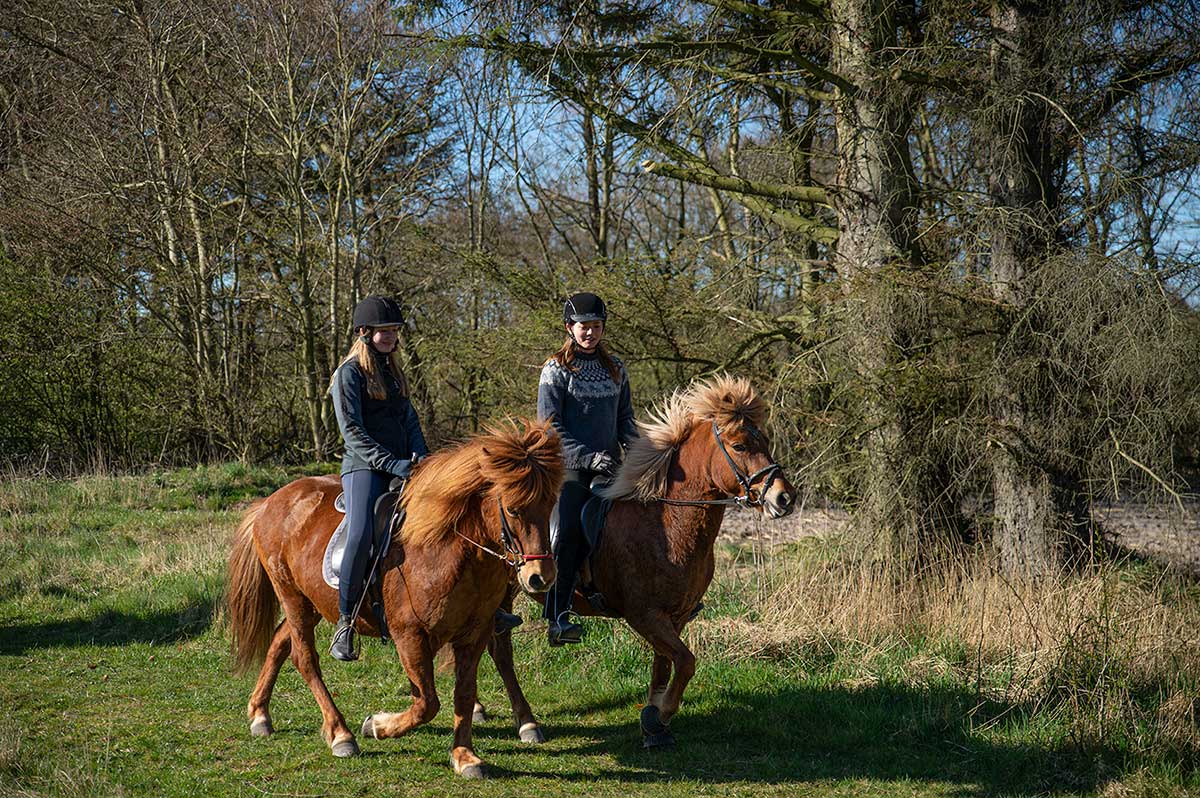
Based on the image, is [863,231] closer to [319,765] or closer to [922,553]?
[922,553]

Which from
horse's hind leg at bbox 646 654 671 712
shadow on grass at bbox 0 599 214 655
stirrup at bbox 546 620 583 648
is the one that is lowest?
shadow on grass at bbox 0 599 214 655

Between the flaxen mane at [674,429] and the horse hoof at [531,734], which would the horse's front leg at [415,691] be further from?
the flaxen mane at [674,429]

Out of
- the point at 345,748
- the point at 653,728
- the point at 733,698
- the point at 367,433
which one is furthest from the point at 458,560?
the point at 733,698

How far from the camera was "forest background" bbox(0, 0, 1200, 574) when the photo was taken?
25.0ft

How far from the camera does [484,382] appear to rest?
1375cm

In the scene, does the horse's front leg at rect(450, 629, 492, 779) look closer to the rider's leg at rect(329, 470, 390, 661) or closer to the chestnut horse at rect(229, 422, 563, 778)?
the chestnut horse at rect(229, 422, 563, 778)

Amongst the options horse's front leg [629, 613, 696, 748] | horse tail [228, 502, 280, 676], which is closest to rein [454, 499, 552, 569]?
horse's front leg [629, 613, 696, 748]

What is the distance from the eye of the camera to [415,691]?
198 inches

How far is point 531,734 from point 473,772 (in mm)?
792

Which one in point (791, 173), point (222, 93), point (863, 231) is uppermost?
point (222, 93)

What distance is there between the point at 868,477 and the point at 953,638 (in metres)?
1.81

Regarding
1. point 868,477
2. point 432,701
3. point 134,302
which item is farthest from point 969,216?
point 134,302

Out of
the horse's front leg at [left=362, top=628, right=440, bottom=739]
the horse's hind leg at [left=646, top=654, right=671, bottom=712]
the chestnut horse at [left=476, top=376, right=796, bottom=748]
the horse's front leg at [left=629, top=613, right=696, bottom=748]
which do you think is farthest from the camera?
the horse's hind leg at [left=646, top=654, right=671, bottom=712]

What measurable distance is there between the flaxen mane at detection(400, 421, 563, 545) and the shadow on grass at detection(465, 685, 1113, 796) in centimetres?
142
